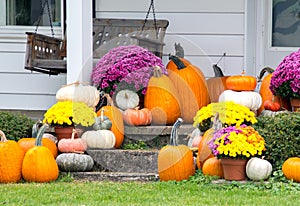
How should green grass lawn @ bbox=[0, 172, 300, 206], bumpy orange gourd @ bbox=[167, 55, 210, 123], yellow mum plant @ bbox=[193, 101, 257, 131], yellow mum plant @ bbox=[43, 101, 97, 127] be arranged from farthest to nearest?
bumpy orange gourd @ bbox=[167, 55, 210, 123] → yellow mum plant @ bbox=[43, 101, 97, 127] → yellow mum plant @ bbox=[193, 101, 257, 131] → green grass lawn @ bbox=[0, 172, 300, 206]

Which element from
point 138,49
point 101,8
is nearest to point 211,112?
point 138,49

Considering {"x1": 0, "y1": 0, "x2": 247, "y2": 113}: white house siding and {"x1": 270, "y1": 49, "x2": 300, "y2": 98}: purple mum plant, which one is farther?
{"x1": 0, "y1": 0, "x2": 247, "y2": 113}: white house siding

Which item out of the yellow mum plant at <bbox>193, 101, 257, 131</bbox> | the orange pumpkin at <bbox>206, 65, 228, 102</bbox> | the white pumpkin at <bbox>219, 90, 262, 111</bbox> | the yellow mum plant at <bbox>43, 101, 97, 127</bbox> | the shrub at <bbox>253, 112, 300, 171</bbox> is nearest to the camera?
the shrub at <bbox>253, 112, 300, 171</bbox>

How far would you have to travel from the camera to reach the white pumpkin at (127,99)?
704cm

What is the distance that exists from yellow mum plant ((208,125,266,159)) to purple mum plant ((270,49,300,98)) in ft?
3.07

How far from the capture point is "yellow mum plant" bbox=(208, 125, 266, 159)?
5.89m

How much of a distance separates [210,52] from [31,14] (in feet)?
6.84

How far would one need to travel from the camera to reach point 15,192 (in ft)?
18.6

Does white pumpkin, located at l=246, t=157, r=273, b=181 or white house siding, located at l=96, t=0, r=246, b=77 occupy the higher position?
white house siding, located at l=96, t=0, r=246, b=77

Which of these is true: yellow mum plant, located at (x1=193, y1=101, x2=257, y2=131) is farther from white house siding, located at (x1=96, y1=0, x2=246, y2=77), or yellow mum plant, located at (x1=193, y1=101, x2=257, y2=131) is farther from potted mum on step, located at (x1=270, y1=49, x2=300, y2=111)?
white house siding, located at (x1=96, y1=0, x2=246, y2=77)

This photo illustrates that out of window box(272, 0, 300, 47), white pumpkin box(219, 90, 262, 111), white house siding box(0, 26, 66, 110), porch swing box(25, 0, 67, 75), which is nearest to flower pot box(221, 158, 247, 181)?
white pumpkin box(219, 90, 262, 111)

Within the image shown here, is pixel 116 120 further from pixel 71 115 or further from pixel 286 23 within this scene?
pixel 286 23

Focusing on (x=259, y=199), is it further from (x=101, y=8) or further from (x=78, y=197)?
(x=101, y=8)

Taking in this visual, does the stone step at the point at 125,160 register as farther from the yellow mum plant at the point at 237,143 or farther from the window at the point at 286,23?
the window at the point at 286,23
